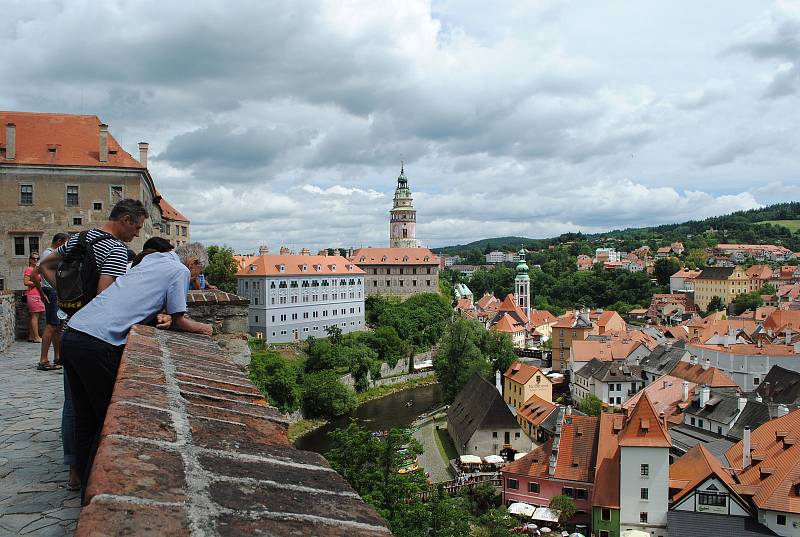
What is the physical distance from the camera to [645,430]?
1891 cm

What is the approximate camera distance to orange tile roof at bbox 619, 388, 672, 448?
18656mm

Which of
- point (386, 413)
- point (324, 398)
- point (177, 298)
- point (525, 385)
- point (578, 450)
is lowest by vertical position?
point (386, 413)

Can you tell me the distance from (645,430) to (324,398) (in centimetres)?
1861

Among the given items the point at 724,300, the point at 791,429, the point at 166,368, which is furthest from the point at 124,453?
the point at 724,300

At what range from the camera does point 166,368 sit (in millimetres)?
2947

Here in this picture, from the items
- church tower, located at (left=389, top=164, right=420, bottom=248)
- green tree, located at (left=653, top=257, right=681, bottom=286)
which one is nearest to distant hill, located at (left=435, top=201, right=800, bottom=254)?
green tree, located at (left=653, top=257, right=681, bottom=286)

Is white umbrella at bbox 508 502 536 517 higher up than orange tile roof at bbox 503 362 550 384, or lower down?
lower down

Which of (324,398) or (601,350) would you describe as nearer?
(324,398)

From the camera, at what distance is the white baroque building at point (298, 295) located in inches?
1688

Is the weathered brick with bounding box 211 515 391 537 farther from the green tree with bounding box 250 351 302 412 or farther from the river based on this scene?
the green tree with bounding box 250 351 302 412

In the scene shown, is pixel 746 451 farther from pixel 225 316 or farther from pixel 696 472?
pixel 225 316

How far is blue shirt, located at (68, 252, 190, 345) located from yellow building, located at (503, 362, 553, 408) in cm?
3147

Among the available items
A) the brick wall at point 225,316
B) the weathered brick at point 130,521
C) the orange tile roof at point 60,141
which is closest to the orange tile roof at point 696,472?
the brick wall at point 225,316

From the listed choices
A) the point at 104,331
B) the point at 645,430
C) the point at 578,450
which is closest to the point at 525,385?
the point at 578,450
